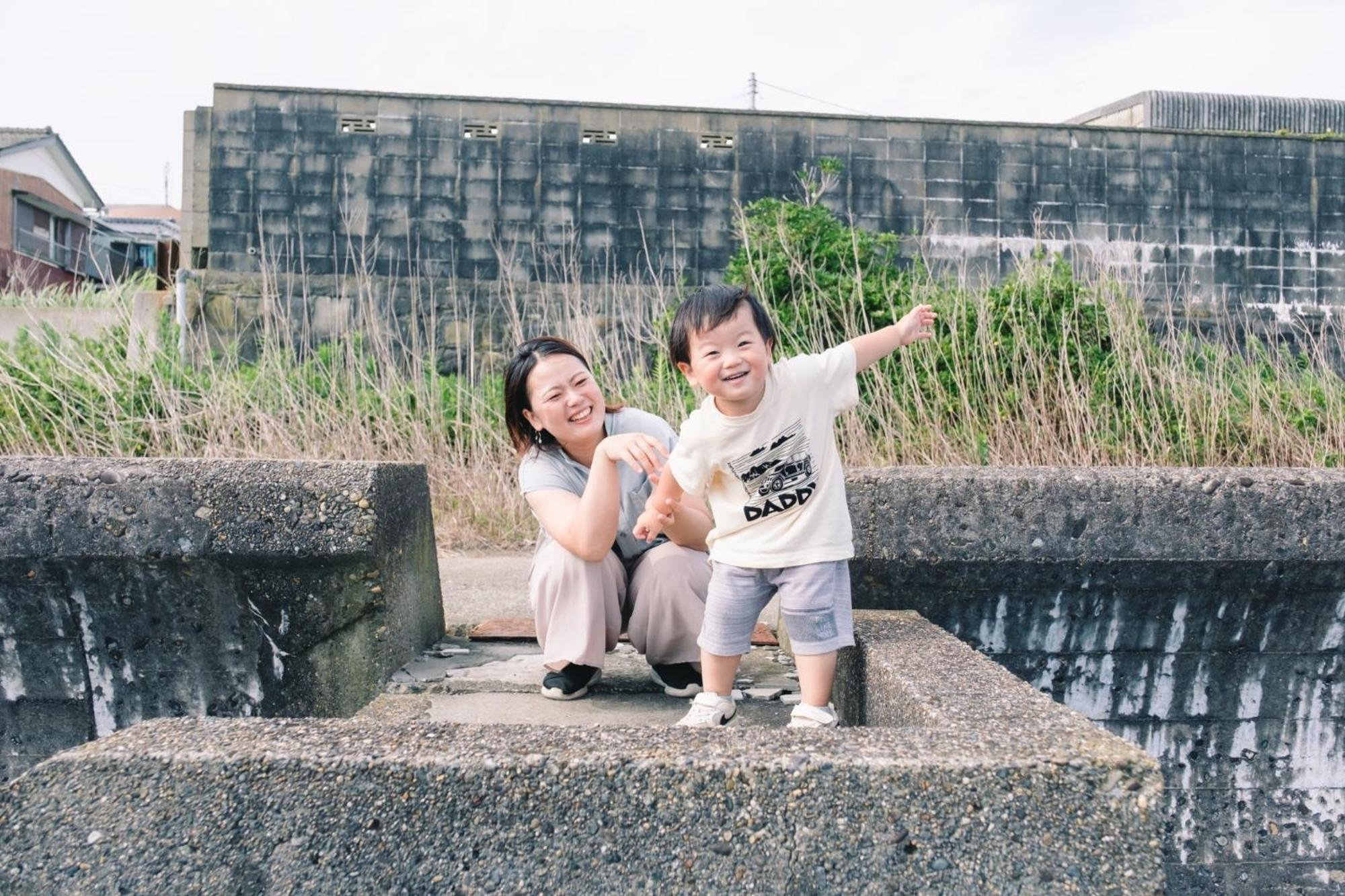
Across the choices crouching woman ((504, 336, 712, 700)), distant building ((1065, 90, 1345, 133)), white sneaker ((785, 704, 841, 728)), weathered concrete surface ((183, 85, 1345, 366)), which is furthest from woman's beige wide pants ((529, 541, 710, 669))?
distant building ((1065, 90, 1345, 133))

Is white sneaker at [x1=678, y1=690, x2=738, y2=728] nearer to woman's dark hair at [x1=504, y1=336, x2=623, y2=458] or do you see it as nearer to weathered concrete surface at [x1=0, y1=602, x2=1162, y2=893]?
weathered concrete surface at [x1=0, y1=602, x2=1162, y2=893]

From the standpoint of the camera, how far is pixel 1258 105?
19766mm

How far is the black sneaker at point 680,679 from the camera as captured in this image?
2.59 meters

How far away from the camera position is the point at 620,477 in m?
2.71

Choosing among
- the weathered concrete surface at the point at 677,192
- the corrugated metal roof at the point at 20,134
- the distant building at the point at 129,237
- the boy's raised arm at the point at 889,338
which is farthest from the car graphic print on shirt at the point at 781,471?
the corrugated metal roof at the point at 20,134

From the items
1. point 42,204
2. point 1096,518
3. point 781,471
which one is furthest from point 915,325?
point 42,204

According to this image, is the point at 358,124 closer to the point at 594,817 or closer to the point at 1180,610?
the point at 1180,610

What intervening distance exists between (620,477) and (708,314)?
75cm

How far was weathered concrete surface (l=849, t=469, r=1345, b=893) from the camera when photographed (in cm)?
243

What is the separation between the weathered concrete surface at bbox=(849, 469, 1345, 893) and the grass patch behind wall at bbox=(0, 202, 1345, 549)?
197cm

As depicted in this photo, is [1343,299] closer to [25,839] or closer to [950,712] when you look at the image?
[950,712]

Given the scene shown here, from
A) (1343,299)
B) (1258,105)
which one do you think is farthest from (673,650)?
(1258,105)

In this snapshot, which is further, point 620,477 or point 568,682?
point 620,477

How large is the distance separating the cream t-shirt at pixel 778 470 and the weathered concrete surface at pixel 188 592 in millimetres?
825
